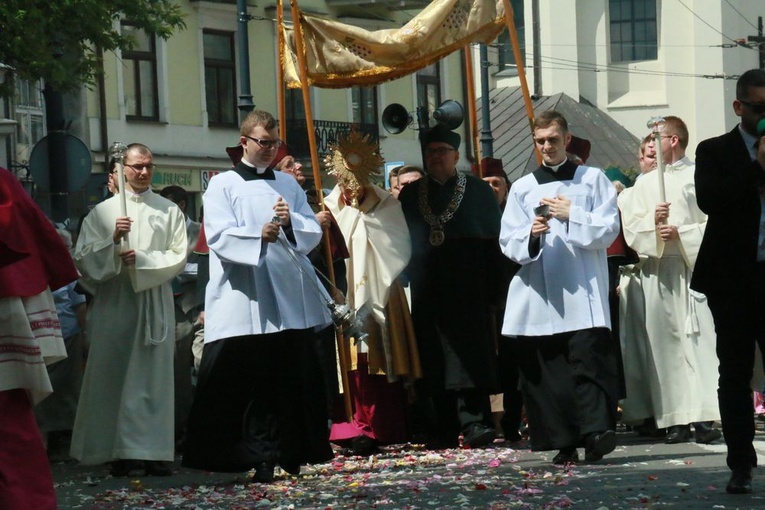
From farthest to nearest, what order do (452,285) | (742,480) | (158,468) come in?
1. (452,285)
2. (158,468)
3. (742,480)

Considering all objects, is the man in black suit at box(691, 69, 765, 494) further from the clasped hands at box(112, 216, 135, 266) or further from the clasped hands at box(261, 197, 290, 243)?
the clasped hands at box(112, 216, 135, 266)

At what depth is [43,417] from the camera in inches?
472

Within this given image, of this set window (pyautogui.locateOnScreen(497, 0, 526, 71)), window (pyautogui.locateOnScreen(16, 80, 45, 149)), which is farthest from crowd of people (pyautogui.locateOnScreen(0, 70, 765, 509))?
window (pyautogui.locateOnScreen(497, 0, 526, 71))

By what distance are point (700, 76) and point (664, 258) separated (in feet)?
139

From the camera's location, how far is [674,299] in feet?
39.1

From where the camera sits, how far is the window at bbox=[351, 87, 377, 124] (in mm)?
39656

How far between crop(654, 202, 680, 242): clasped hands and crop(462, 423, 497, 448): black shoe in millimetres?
1694

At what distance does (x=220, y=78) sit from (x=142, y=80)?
7.59 feet

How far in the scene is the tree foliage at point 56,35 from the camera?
605 inches

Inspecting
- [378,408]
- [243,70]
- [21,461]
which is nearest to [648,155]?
[378,408]

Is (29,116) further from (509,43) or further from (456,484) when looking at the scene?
(456,484)

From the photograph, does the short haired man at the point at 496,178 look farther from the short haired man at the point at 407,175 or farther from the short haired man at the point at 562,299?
the short haired man at the point at 562,299

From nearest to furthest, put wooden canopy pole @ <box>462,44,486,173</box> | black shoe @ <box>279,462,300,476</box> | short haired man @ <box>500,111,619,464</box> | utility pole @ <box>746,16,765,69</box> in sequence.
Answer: black shoe @ <box>279,462,300,476</box>, short haired man @ <box>500,111,619,464</box>, wooden canopy pole @ <box>462,44,486,173</box>, utility pole @ <box>746,16,765,69</box>

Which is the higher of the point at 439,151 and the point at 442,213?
the point at 439,151
